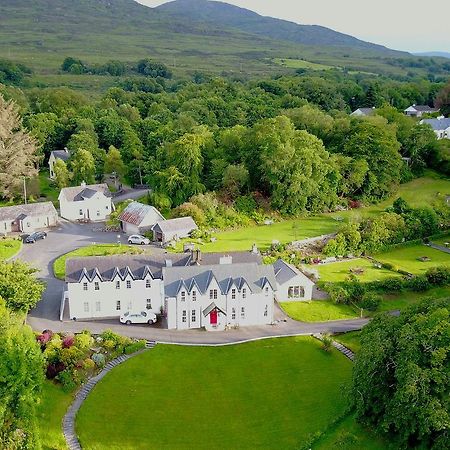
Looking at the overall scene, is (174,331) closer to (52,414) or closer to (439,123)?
(52,414)

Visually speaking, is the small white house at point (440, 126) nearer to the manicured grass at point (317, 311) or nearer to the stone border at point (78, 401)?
the manicured grass at point (317, 311)

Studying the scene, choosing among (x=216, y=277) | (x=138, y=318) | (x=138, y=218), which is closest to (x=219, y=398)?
(x=216, y=277)

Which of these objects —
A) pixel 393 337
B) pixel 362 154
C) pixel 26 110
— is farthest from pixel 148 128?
pixel 393 337

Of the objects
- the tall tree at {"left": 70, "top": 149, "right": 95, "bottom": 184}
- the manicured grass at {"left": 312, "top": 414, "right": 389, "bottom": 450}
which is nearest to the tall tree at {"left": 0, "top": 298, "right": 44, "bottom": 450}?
the manicured grass at {"left": 312, "top": 414, "right": 389, "bottom": 450}

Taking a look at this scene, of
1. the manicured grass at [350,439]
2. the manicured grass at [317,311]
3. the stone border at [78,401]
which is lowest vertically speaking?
the stone border at [78,401]

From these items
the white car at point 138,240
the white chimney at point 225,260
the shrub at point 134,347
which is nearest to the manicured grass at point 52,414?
the shrub at point 134,347

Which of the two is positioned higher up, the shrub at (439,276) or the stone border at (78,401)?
the shrub at (439,276)
